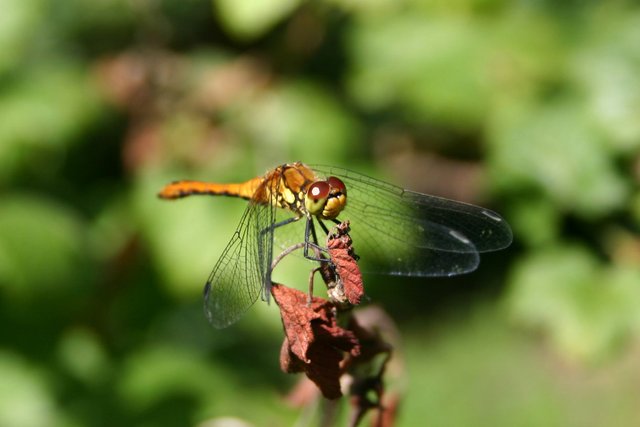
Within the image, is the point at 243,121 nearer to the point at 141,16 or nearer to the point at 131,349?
the point at 141,16

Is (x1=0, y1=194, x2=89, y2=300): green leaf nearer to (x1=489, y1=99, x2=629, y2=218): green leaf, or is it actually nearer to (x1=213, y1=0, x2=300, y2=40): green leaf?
(x1=213, y1=0, x2=300, y2=40): green leaf

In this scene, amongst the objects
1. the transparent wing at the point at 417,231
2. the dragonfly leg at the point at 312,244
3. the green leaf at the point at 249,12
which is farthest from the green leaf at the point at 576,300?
the dragonfly leg at the point at 312,244

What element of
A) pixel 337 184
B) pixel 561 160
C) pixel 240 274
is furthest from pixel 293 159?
pixel 240 274

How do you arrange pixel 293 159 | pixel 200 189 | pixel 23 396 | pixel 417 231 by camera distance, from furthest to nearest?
pixel 293 159
pixel 23 396
pixel 200 189
pixel 417 231

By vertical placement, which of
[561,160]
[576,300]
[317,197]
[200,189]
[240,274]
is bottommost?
[240,274]

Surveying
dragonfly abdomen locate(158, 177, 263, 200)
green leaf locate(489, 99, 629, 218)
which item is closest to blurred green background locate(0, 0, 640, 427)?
green leaf locate(489, 99, 629, 218)

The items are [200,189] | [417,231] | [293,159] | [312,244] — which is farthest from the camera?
[293,159]

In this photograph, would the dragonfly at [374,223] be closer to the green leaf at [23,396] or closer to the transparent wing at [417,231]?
the transparent wing at [417,231]

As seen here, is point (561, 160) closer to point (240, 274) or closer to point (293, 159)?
point (293, 159)
